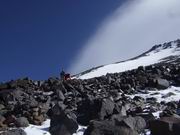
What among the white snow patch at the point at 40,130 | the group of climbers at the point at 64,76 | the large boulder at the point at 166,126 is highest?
the group of climbers at the point at 64,76

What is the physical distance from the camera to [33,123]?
21.2 metres

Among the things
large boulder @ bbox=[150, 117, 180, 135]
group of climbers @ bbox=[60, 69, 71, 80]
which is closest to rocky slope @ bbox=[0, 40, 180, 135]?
large boulder @ bbox=[150, 117, 180, 135]

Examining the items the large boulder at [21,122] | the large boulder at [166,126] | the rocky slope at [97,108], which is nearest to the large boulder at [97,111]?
the rocky slope at [97,108]

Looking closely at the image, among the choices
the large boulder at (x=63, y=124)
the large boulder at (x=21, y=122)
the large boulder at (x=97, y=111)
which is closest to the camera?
the large boulder at (x=63, y=124)

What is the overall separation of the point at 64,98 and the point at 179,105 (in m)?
7.17

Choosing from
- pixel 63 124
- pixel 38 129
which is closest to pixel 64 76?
pixel 38 129

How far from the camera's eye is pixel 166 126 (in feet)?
58.8

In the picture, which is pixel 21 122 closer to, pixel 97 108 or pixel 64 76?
pixel 97 108

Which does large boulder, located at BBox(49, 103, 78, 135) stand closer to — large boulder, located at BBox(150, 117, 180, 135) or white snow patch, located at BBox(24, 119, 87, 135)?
white snow patch, located at BBox(24, 119, 87, 135)

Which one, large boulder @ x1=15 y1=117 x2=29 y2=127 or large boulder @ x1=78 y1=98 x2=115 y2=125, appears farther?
Result: large boulder @ x1=78 y1=98 x2=115 y2=125

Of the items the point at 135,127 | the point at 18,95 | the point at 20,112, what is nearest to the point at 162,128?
the point at 135,127

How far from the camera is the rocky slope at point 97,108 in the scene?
1838cm

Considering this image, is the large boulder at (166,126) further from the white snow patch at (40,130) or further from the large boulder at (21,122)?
the large boulder at (21,122)

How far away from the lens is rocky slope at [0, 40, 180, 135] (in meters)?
18.4
